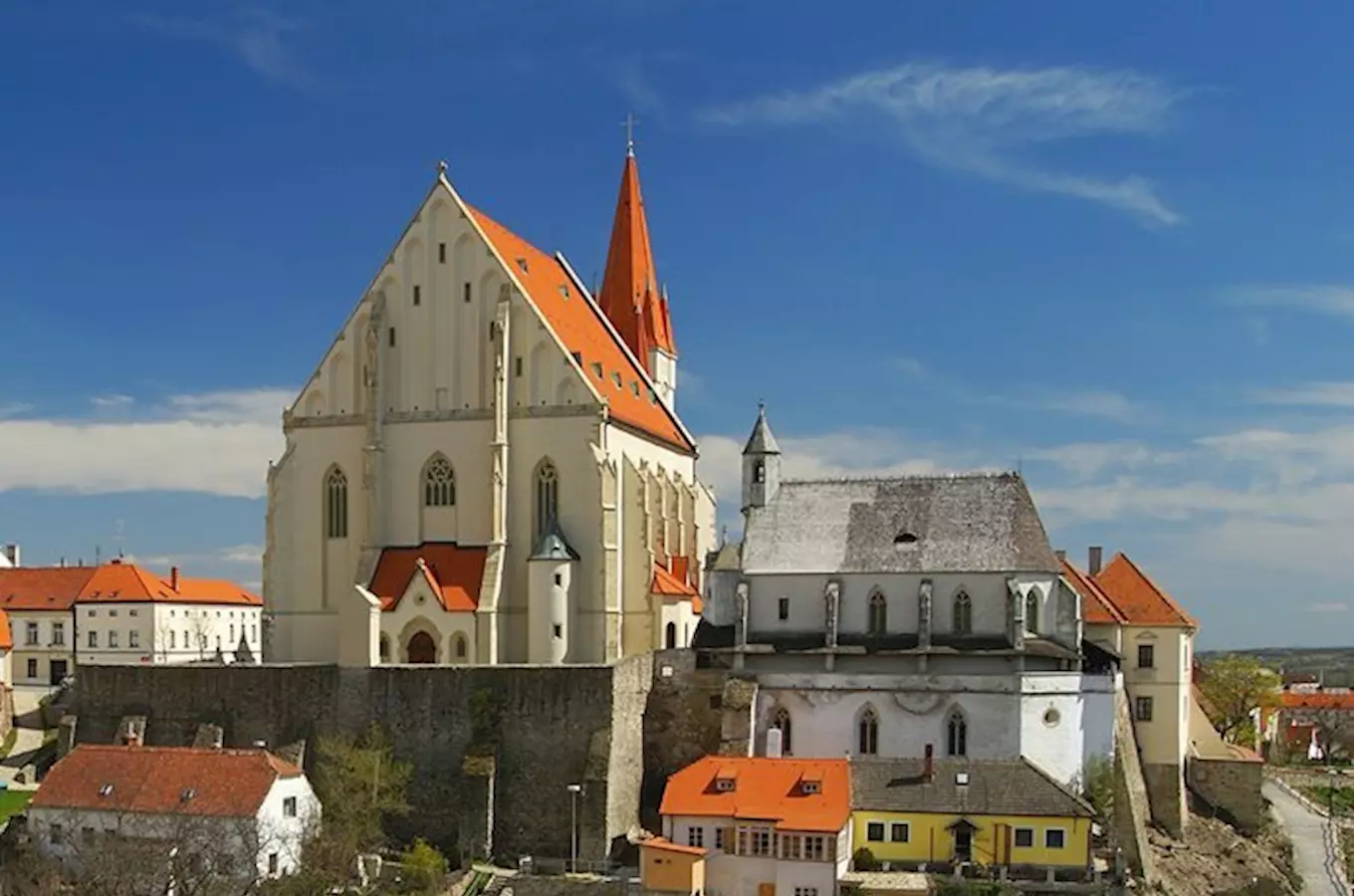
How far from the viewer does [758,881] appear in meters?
47.1

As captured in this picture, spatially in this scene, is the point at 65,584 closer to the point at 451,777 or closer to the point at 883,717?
the point at 451,777

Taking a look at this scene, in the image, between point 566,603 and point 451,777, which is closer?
point 451,777

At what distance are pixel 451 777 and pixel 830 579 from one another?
15.5 meters

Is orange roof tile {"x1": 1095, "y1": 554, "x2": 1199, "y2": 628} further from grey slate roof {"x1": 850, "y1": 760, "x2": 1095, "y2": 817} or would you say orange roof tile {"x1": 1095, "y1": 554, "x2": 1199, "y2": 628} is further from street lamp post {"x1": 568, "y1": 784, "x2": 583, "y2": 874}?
street lamp post {"x1": 568, "y1": 784, "x2": 583, "y2": 874}

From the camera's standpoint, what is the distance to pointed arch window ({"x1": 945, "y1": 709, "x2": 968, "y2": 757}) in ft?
175

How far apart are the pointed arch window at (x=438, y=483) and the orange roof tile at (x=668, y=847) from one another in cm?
1854

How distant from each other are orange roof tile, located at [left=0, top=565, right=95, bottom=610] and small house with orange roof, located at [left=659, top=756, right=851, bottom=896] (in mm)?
57251

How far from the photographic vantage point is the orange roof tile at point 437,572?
58.1 meters

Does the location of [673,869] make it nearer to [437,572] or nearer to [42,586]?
[437,572]

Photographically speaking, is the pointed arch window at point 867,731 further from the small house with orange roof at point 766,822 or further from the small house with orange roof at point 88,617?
the small house with orange roof at point 88,617

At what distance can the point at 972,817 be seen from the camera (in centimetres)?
4816

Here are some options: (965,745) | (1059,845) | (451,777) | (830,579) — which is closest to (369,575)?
(451,777)

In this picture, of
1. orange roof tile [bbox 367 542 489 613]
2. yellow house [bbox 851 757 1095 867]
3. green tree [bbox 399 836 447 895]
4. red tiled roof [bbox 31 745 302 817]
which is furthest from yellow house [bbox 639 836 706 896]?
orange roof tile [bbox 367 542 489 613]

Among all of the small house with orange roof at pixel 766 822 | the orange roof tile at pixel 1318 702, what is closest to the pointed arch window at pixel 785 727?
the small house with orange roof at pixel 766 822
